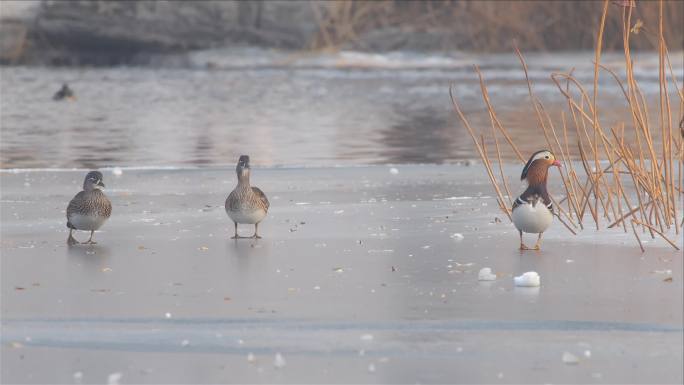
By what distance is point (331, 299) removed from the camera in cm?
575

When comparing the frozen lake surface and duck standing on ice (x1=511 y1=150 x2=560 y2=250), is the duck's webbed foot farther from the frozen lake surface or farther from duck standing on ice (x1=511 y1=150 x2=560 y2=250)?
duck standing on ice (x1=511 y1=150 x2=560 y2=250)

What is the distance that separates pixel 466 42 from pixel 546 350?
2588 cm

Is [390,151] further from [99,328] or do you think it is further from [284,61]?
[284,61]

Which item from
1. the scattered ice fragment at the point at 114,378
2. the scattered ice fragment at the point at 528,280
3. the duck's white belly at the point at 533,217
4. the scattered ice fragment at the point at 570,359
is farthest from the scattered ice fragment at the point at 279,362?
the duck's white belly at the point at 533,217

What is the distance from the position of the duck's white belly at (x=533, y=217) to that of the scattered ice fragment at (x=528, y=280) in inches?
35.2

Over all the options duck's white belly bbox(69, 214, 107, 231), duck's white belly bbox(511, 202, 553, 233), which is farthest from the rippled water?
duck's white belly bbox(511, 202, 553, 233)

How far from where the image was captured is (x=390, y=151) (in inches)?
508

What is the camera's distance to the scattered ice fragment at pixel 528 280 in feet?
19.7

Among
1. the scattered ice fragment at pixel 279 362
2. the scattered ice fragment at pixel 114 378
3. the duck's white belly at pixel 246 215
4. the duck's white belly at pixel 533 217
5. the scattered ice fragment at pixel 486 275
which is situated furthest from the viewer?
the duck's white belly at pixel 246 215

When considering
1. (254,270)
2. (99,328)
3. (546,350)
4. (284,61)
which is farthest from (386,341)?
(284,61)

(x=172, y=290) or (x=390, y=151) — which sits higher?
(x=390, y=151)

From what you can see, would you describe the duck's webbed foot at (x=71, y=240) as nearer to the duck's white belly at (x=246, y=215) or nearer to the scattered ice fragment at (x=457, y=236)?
the duck's white belly at (x=246, y=215)

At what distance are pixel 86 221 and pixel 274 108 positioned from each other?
37.5 feet

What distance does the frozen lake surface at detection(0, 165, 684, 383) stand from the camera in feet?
15.3
